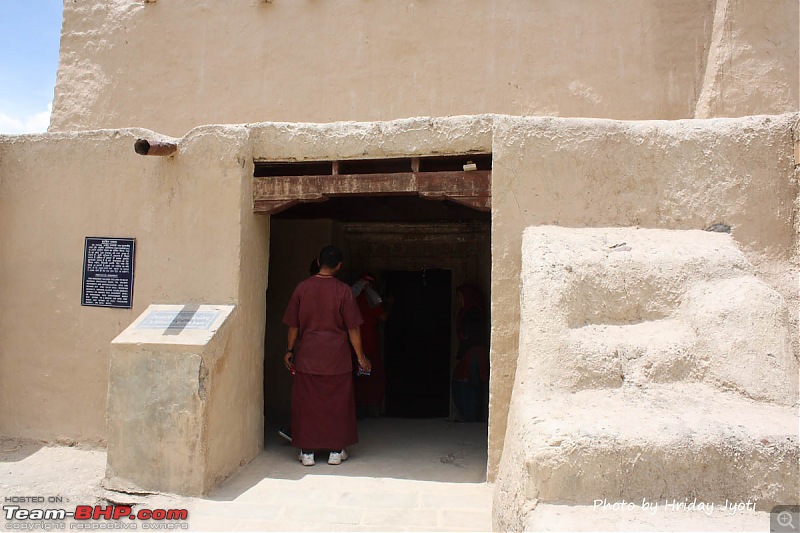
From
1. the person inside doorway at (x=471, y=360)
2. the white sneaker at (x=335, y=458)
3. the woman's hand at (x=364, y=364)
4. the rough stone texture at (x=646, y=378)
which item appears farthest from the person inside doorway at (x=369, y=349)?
the rough stone texture at (x=646, y=378)

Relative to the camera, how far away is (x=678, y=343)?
3316 millimetres

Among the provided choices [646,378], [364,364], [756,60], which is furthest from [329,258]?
[756,60]

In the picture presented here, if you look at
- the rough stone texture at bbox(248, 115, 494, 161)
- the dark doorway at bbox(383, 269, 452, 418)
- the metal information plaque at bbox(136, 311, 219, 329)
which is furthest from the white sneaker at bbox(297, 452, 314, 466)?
the dark doorway at bbox(383, 269, 452, 418)

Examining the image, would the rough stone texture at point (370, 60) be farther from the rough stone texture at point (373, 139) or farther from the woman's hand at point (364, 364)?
the woman's hand at point (364, 364)

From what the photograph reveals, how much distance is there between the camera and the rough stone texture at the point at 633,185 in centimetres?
401

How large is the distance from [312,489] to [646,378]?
2.27 meters

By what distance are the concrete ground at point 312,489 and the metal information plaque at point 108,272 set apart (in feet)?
3.81

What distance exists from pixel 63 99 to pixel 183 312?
2826 mm

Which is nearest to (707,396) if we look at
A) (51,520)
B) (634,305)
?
(634,305)

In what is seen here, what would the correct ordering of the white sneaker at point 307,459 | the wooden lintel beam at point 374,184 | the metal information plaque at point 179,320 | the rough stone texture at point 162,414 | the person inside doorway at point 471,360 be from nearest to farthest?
the rough stone texture at point 162,414 < the metal information plaque at point 179,320 < the wooden lintel beam at point 374,184 < the white sneaker at point 307,459 < the person inside doorway at point 471,360

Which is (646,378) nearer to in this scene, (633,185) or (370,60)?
(633,185)

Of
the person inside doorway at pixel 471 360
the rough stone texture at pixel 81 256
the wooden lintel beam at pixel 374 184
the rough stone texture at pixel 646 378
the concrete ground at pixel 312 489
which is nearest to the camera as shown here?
the rough stone texture at pixel 646 378

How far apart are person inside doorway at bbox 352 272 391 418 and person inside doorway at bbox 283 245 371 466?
131 centimetres

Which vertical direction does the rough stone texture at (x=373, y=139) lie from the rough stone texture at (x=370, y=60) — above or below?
below
